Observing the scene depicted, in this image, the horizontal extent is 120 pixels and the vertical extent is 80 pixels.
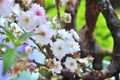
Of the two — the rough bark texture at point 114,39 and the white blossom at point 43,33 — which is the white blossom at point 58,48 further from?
the rough bark texture at point 114,39

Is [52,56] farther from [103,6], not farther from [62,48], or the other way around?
[103,6]

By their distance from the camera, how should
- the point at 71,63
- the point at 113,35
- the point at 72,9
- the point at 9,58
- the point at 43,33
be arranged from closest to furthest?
the point at 9,58 → the point at 43,33 → the point at 71,63 → the point at 113,35 → the point at 72,9

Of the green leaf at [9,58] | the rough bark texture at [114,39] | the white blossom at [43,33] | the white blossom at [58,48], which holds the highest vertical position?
the rough bark texture at [114,39]

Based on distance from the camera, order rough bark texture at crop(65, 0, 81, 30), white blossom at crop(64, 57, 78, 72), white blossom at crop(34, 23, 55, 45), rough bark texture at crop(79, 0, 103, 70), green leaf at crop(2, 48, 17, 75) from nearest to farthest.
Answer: green leaf at crop(2, 48, 17, 75), white blossom at crop(34, 23, 55, 45), white blossom at crop(64, 57, 78, 72), rough bark texture at crop(79, 0, 103, 70), rough bark texture at crop(65, 0, 81, 30)

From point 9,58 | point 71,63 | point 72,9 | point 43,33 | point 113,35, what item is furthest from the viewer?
point 72,9

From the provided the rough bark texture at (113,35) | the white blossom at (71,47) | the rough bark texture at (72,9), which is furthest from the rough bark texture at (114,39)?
the rough bark texture at (72,9)

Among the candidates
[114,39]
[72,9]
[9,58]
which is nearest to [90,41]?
[72,9]

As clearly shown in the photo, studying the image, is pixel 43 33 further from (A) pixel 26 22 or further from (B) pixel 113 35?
(B) pixel 113 35

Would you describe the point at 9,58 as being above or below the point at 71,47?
below

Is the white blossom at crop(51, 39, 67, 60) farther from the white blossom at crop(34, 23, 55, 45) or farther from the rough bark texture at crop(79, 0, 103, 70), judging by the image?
the rough bark texture at crop(79, 0, 103, 70)

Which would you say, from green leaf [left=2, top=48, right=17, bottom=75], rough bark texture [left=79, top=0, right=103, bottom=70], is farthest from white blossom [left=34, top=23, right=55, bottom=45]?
rough bark texture [left=79, top=0, right=103, bottom=70]

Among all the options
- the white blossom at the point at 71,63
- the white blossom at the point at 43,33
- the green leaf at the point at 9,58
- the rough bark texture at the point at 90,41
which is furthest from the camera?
the rough bark texture at the point at 90,41

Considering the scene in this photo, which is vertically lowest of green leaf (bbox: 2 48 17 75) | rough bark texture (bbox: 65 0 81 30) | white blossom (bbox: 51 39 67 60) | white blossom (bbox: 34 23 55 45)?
green leaf (bbox: 2 48 17 75)

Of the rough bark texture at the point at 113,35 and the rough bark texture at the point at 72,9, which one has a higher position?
the rough bark texture at the point at 72,9
